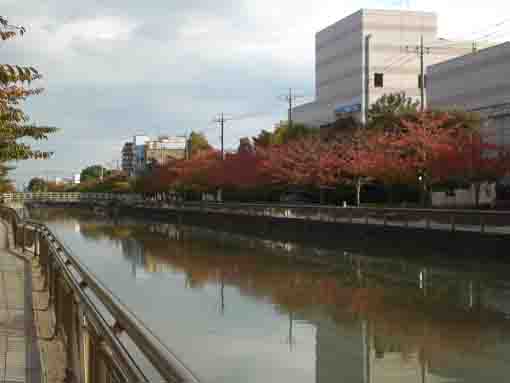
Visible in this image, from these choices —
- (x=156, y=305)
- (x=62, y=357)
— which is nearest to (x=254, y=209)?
(x=156, y=305)

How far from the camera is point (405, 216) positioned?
29.3 m

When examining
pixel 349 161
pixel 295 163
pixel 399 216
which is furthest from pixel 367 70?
pixel 399 216

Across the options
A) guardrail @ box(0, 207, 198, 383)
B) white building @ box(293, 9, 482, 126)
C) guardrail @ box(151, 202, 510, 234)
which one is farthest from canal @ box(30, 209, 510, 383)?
white building @ box(293, 9, 482, 126)

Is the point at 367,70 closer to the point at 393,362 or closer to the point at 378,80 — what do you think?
the point at 378,80

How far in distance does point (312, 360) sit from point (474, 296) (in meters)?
7.36

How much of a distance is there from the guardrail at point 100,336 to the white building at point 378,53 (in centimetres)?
7616

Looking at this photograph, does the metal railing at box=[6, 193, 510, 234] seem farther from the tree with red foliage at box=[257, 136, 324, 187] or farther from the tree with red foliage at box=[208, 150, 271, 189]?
the tree with red foliage at box=[208, 150, 271, 189]

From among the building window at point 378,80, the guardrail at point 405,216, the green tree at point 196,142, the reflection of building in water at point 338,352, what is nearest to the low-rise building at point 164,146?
the green tree at point 196,142

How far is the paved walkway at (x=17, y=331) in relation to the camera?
6.62 meters

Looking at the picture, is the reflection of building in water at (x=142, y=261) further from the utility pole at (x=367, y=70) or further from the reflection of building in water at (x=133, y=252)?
the utility pole at (x=367, y=70)

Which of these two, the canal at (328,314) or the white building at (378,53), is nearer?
the canal at (328,314)

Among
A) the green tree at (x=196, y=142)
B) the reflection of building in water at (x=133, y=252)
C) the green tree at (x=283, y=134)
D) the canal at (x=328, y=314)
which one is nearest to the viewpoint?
the canal at (x=328, y=314)

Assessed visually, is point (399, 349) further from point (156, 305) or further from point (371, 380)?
point (156, 305)

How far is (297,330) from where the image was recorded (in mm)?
13242
